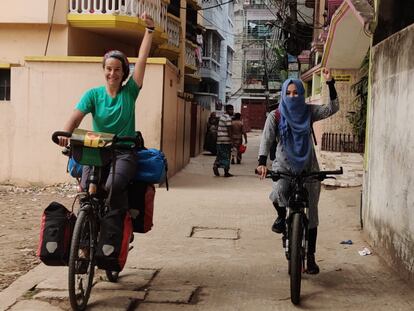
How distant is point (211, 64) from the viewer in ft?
122

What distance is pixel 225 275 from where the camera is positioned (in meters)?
5.34

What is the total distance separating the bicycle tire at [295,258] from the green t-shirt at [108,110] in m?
1.53

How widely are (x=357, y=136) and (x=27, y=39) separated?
26.0 feet

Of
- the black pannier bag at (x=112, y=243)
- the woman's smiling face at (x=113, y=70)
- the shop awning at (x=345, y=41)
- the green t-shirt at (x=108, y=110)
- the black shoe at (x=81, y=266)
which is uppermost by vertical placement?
the shop awning at (x=345, y=41)

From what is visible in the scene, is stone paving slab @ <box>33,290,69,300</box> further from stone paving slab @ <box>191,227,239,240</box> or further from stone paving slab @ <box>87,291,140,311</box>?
stone paving slab @ <box>191,227,239,240</box>

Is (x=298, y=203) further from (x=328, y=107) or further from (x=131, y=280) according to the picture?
(x=131, y=280)

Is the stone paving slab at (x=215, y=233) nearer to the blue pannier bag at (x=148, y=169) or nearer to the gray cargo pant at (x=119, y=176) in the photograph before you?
the blue pannier bag at (x=148, y=169)

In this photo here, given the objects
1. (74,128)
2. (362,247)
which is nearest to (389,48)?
(362,247)

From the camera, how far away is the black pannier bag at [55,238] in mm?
4090

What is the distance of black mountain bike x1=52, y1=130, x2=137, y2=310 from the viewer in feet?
13.2

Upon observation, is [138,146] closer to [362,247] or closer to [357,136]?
[362,247]

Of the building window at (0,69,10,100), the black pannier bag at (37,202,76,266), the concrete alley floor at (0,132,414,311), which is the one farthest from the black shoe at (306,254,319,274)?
the building window at (0,69,10,100)

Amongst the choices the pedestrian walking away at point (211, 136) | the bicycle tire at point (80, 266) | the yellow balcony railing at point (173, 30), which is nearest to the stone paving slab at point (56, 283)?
the bicycle tire at point (80, 266)

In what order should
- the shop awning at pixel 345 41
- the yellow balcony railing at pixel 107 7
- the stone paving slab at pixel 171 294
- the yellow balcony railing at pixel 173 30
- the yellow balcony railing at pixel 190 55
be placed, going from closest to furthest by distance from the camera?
the stone paving slab at pixel 171 294 < the shop awning at pixel 345 41 < the yellow balcony railing at pixel 107 7 < the yellow balcony railing at pixel 173 30 < the yellow balcony railing at pixel 190 55
